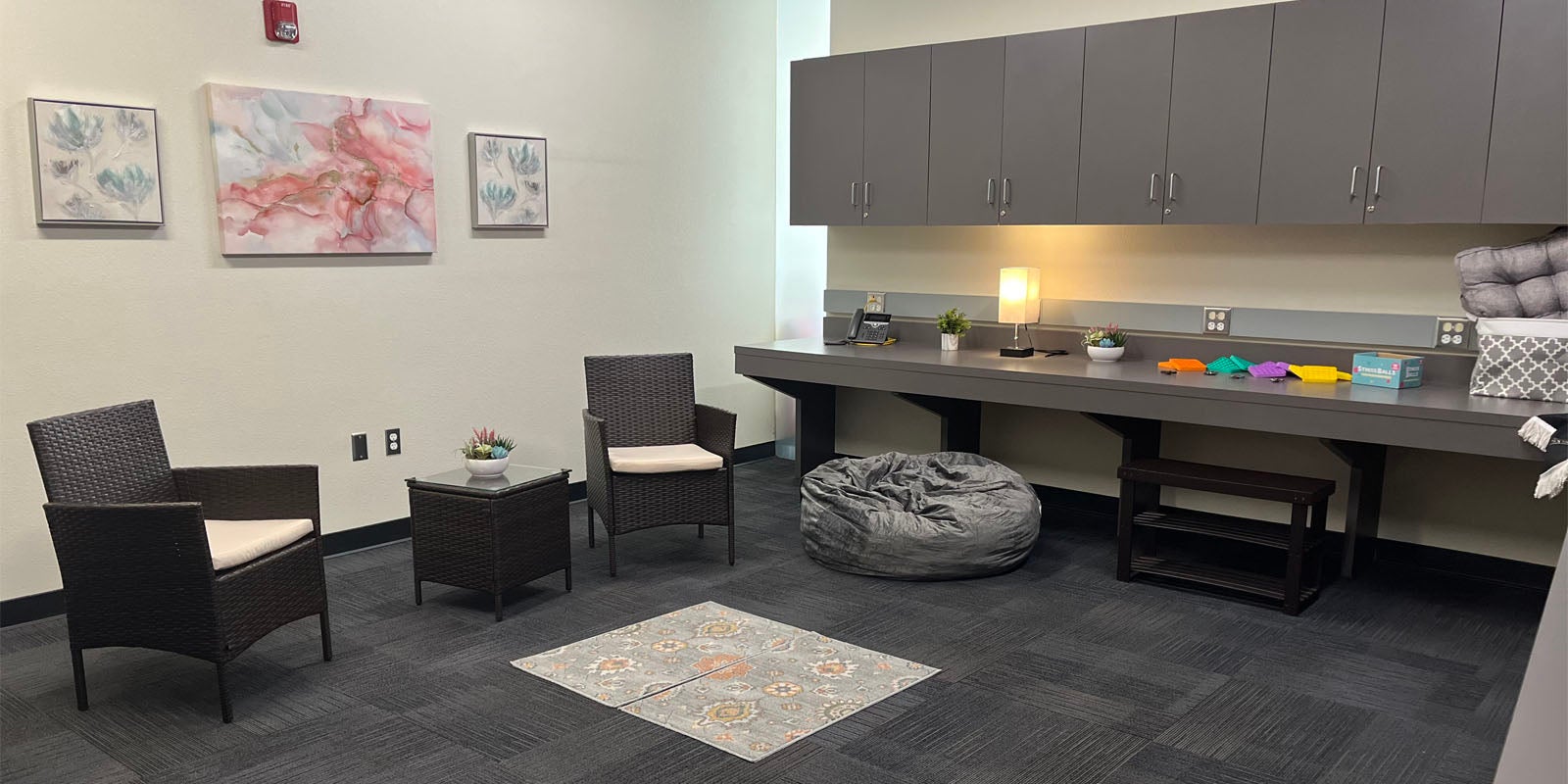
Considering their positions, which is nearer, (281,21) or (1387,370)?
(1387,370)

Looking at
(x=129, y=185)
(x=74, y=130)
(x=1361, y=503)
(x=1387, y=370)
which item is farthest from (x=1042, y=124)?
(x=74, y=130)

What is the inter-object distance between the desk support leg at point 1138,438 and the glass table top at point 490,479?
86.4 inches

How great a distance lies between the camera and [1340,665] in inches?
131

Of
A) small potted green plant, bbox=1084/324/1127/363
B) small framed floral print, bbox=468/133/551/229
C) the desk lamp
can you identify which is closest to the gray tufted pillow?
small potted green plant, bbox=1084/324/1127/363

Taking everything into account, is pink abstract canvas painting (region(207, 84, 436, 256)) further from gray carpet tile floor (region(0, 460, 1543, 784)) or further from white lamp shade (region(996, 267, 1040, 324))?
white lamp shade (region(996, 267, 1040, 324))

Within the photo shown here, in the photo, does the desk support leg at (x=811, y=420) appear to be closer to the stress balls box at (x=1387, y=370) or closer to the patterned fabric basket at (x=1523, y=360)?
the stress balls box at (x=1387, y=370)

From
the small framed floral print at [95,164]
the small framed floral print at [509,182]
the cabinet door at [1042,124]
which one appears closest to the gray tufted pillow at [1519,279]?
the cabinet door at [1042,124]

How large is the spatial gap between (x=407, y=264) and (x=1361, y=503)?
3.88 meters

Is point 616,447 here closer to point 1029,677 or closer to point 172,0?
point 1029,677

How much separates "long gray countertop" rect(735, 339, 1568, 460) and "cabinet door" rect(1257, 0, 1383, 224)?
2.27 feet

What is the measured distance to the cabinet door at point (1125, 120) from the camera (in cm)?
435

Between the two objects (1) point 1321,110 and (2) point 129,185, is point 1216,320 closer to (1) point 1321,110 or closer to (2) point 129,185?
(1) point 1321,110

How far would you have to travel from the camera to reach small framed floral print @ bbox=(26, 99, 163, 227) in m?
3.52

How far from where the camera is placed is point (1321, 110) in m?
4.00
